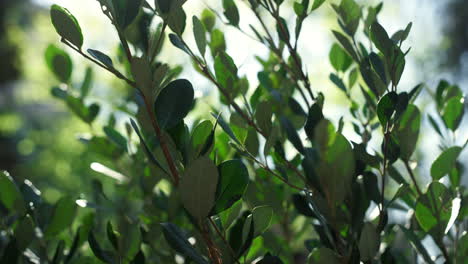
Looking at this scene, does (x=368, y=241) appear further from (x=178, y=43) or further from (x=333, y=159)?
(x=178, y=43)

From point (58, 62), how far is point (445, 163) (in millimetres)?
513

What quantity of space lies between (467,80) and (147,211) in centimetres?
761

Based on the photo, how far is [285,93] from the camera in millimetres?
681

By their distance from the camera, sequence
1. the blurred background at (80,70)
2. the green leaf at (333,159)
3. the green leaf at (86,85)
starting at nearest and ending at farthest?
the green leaf at (333,159), the green leaf at (86,85), the blurred background at (80,70)

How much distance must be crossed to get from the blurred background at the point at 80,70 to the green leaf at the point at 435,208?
3211 millimetres

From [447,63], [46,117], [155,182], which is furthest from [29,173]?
[155,182]

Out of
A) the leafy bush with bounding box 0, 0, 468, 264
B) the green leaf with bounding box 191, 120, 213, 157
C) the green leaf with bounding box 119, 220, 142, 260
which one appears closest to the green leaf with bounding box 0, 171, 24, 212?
the leafy bush with bounding box 0, 0, 468, 264

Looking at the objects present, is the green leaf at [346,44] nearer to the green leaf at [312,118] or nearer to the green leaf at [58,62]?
the green leaf at [312,118]

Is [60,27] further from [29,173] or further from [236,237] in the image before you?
[29,173]

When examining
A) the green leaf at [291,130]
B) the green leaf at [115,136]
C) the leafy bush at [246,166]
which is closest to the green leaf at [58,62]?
the leafy bush at [246,166]

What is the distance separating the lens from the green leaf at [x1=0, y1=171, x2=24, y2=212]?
0.49 m

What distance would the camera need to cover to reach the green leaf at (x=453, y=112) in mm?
554

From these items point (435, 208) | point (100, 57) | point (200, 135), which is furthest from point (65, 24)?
point (435, 208)

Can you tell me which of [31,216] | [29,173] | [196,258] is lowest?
[29,173]
